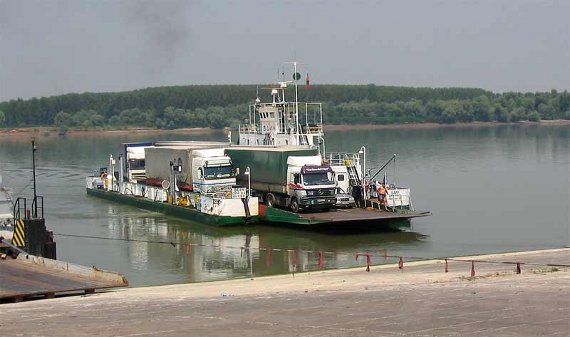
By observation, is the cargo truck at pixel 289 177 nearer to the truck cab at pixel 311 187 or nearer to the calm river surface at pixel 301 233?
the truck cab at pixel 311 187

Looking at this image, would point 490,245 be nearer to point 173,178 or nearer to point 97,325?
point 173,178

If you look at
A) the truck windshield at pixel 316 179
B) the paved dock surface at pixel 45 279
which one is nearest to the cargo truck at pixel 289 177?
the truck windshield at pixel 316 179

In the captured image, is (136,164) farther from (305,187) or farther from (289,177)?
(305,187)

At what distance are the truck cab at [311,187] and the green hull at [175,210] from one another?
253cm

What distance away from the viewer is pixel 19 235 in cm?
2919

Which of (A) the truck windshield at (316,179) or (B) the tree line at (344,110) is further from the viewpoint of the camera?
(B) the tree line at (344,110)

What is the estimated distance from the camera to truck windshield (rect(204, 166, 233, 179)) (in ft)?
140

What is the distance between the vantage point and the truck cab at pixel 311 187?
38594mm

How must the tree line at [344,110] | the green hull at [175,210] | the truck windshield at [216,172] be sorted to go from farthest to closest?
the tree line at [344,110] < the truck windshield at [216,172] < the green hull at [175,210]

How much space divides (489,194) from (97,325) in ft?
126

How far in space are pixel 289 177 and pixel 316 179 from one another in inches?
57.0

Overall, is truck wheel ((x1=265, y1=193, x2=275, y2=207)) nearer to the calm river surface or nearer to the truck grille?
the calm river surface

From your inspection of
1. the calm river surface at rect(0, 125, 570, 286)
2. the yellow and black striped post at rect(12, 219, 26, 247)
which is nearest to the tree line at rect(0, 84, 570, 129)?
the calm river surface at rect(0, 125, 570, 286)

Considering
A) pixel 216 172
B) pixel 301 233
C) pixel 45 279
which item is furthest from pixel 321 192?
pixel 45 279
